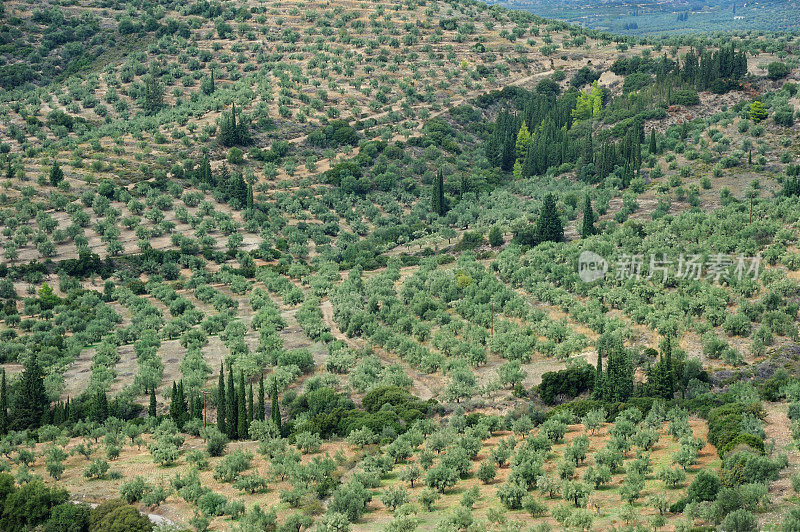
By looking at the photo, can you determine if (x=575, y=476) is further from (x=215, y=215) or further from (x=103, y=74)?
(x=103, y=74)

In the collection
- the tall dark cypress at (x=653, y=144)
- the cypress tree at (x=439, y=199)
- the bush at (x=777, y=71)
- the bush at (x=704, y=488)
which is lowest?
the cypress tree at (x=439, y=199)

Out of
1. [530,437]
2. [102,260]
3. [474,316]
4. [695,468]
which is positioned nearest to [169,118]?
[102,260]

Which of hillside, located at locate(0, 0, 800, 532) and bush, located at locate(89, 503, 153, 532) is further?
hillside, located at locate(0, 0, 800, 532)

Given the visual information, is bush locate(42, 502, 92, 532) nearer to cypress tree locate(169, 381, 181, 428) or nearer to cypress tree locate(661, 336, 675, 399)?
cypress tree locate(169, 381, 181, 428)

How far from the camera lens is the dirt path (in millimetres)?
50031

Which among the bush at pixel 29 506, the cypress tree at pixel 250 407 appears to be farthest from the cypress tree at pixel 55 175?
the bush at pixel 29 506

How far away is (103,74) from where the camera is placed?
18550 cm

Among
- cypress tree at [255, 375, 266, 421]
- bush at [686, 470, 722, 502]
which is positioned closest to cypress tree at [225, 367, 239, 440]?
cypress tree at [255, 375, 266, 421]

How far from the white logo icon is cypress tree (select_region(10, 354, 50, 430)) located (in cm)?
5822

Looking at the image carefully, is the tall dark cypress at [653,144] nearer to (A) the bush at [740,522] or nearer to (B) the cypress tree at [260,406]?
(B) the cypress tree at [260,406]

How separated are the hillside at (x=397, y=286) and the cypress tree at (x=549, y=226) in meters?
0.44

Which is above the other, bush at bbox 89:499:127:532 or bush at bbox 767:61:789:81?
bush at bbox 767:61:789:81

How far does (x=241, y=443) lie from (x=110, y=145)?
308 ft

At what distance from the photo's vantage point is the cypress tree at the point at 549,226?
120250 mm
